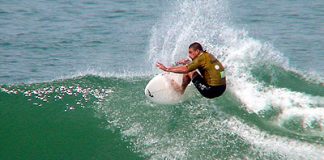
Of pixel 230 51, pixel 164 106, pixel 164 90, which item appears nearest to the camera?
pixel 164 90

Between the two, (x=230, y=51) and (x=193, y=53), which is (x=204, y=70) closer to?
(x=193, y=53)

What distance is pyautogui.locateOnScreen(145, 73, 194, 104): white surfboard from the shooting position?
46.1 ft

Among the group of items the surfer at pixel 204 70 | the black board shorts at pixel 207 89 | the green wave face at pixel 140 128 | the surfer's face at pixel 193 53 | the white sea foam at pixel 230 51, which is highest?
the surfer's face at pixel 193 53

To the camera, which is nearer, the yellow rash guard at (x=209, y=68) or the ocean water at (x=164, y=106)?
the ocean water at (x=164, y=106)

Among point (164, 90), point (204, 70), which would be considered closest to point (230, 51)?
point (204, 70)

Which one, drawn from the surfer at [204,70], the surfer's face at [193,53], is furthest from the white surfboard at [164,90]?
the surfer's face at [193,53]

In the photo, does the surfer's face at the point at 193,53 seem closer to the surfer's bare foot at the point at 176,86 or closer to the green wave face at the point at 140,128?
the surfer's bare foot at the point at 176,86

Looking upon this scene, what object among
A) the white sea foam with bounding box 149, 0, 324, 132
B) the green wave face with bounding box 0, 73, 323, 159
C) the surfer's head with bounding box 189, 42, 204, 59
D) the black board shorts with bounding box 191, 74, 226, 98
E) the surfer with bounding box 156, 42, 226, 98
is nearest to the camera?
the green wave face with bounding box 0, 73, 323, 159

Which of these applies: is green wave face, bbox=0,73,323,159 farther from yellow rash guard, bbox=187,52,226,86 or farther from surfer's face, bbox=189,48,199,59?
surfer's face, bbox=189,48,199,59

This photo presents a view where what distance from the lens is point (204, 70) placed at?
13.5 m

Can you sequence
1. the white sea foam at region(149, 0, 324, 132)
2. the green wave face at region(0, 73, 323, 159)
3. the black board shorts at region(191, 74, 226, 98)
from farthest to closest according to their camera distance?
the white sea foam at region(149, 0, 324, 132) < the black board shorts at region(191, 74, 226, 98) < the green wave face at region(0, 73, 323, 159)

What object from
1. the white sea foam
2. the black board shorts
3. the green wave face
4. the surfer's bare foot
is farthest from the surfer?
the white sea foam

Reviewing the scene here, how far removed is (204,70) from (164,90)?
1.05m

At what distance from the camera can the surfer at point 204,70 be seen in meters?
13.4
